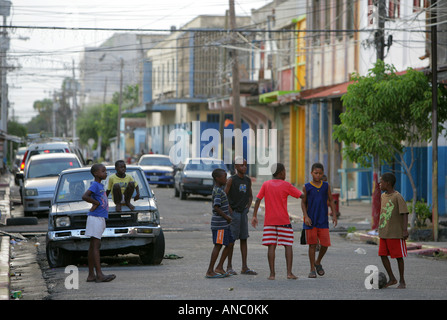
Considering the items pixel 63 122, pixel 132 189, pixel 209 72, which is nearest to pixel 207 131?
pixel 209 72

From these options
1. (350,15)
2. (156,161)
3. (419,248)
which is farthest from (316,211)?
(156,161)

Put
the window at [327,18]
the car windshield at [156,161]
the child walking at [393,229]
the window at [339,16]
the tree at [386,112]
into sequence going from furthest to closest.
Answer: the car windshield at [156,161], the window at [327,18], the window at [339,16], the tree at [386,112], the child walking at [393,229]

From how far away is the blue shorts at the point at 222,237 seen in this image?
11438mm

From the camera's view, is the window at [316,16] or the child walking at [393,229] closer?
the child walking at [393,229]

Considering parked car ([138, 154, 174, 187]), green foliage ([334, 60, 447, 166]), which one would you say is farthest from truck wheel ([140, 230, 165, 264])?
parked car ([138, 154, 174, 187])

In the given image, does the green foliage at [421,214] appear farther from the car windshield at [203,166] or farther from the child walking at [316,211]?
the car windshield at [203,166]

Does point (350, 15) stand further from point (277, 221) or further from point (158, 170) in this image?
point (277, 221)

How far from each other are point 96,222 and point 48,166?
14067 mm

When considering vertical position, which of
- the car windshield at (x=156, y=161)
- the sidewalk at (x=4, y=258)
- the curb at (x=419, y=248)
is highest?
the car windshield at (x=156, y=161)

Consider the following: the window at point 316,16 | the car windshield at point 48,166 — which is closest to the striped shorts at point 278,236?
the car windshield at point 48,166

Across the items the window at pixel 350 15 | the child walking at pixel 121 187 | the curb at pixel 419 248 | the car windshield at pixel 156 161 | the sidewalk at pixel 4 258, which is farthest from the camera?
the car windshield at pixel 156 161

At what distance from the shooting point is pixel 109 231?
501 inches
